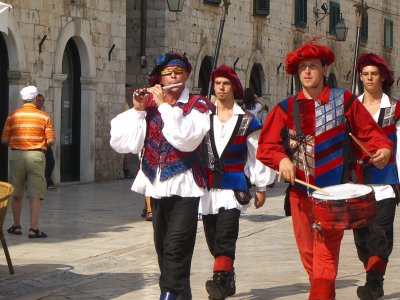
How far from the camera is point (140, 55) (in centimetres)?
2630

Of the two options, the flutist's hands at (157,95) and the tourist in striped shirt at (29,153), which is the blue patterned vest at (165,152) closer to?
the flutist's hands at (157,95)

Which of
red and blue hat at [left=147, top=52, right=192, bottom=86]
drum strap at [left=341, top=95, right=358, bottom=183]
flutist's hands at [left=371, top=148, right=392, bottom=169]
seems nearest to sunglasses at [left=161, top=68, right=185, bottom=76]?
red and blue hat at [left=147, top=52, right=192, bottom=86]

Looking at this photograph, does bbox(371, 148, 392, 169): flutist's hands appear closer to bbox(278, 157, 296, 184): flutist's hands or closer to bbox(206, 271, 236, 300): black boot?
bbox(278, 157, 296, 184): flutist's hands

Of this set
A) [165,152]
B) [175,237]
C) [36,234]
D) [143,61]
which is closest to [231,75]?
[165,152]

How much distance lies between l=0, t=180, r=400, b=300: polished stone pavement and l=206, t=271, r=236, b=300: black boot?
362mm

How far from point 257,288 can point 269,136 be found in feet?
7.04

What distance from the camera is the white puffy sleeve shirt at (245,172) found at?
28.8 ft

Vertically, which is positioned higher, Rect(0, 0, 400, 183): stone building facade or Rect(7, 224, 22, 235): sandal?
Rect(0, 0, 400, 183): stone building facade

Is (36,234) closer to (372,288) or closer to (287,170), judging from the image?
(372,288)

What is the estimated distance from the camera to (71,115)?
22750 mm

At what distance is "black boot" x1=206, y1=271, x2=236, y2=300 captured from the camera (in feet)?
28.0

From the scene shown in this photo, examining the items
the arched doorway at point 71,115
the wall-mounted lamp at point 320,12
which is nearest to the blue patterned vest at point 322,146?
the arched doorway at point 71,115

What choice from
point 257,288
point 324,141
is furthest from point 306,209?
point 257,288

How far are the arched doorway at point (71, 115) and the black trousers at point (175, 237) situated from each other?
15.0 metres
